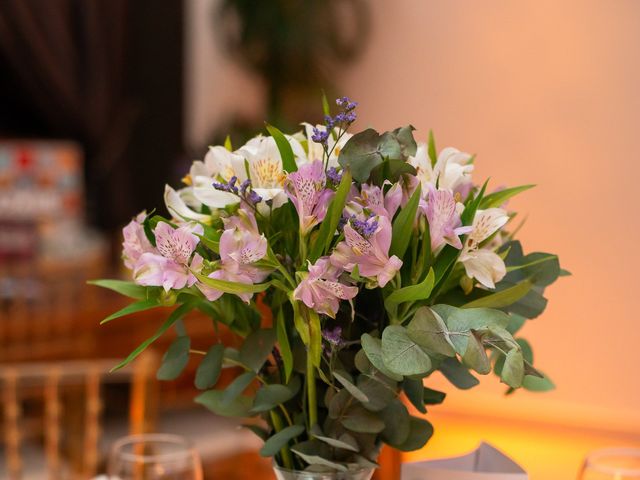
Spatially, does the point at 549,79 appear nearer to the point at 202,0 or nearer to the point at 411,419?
the point at 202,0

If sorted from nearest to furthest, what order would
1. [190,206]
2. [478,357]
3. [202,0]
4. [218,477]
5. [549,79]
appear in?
[478,357] < [190,206] < [218,477] < [549,79] < [202,0]

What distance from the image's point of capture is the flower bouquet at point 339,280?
0.86 metres

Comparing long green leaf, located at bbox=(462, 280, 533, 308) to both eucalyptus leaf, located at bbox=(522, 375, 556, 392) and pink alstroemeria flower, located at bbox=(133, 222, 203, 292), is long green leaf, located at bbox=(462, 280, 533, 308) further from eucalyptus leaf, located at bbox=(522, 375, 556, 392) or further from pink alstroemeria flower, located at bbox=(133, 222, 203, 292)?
pink alstroemeria flower, located at bbox=(133, 222, 203, 292)

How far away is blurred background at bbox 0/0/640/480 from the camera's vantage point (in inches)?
175

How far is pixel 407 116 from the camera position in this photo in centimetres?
514

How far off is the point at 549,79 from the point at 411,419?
13.0 ft

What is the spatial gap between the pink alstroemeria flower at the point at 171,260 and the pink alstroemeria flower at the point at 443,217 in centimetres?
21

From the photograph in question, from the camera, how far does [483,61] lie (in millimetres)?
4898

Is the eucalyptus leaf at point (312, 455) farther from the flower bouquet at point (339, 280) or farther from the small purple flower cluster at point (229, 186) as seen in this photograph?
the small purple flower cluster at point (229, 186)

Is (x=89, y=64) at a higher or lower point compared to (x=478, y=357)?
higher

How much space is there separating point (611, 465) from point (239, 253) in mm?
442

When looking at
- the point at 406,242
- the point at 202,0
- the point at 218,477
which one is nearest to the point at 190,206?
the point at 406,242

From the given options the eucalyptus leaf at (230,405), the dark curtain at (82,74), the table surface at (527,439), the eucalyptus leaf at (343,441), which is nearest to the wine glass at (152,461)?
the eucalyptus leaf at (230,405)

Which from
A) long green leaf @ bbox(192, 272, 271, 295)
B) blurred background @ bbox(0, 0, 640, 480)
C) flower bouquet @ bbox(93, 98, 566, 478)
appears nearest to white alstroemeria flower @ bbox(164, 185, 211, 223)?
flower bouquet @ bbox(93, 98, 566, 478)
